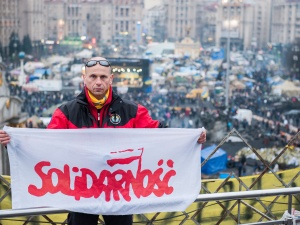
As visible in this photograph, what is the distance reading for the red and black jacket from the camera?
7.52 feet

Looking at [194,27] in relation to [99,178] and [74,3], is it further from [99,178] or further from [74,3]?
[99,178]

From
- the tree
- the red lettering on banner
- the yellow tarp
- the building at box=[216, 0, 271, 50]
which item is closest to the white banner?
the red lettering on banner

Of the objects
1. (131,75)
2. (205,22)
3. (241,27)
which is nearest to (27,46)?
(131,75)

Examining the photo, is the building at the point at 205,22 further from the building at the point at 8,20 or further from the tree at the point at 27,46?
the tree at the point at 27,46

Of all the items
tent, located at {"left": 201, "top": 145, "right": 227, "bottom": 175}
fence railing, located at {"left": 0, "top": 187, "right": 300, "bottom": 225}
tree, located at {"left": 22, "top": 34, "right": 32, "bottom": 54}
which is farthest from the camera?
tree, located at {"left": 22, "top": 34, "right": 32, "bottom": 54}

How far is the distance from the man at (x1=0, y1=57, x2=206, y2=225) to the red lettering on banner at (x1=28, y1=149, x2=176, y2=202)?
0.09 meters

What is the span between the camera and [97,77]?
2.28 m

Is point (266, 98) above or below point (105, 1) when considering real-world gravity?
below

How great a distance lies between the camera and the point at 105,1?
8044 cm

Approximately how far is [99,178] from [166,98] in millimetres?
20675

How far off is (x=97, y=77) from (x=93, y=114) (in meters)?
0.15

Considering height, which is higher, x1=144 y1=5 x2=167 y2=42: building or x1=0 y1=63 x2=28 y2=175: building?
x1=144 y1=5 x2=167 y2=42: building

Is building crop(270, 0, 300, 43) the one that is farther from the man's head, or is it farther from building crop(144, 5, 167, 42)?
the man's head

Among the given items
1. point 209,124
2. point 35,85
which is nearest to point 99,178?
point 209,124
